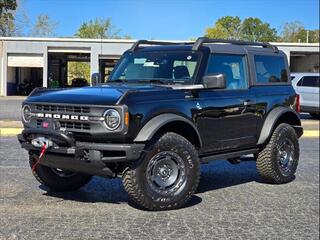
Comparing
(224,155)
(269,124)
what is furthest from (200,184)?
(269,124)

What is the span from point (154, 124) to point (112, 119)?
55cm

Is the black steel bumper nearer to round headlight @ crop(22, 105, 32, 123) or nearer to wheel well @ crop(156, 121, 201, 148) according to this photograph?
round headlight @ crop(22, 105, 32, 123)

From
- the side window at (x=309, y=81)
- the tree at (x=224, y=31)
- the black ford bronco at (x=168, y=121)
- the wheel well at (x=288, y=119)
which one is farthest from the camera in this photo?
the tree at (x=224, y=31)

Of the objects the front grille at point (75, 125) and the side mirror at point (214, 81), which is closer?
the front grille at point (75, 125)

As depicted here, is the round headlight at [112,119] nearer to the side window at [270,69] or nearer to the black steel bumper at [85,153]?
the black steel bumper at [85,153]

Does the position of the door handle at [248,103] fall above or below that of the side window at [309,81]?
below

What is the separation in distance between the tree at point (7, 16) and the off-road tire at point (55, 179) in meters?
1.84

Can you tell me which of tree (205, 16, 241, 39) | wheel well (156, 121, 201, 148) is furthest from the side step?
tree (205, 16, 241, 39)

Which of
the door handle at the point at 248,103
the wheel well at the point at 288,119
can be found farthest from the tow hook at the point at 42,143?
the wheel well at the point at 288,119

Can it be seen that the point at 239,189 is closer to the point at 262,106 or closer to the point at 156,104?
the point at 262,106

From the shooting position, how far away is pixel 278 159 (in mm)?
8094

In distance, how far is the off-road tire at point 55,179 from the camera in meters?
7.03

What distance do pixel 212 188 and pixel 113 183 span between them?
1.47m

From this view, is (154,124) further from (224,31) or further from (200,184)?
(224,31)
